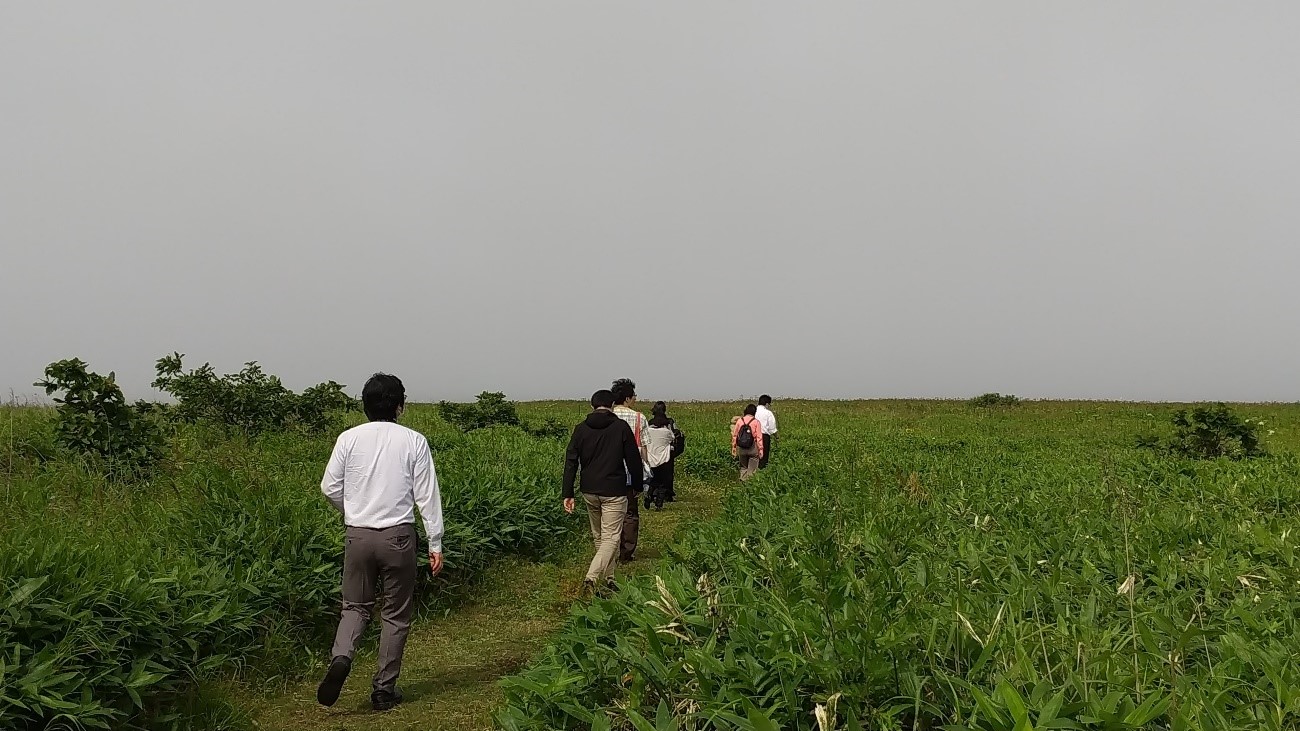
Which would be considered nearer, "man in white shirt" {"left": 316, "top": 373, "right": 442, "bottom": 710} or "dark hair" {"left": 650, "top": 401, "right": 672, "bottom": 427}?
"man in white shirt" {"left": 316, "top": 373, "right": 442, "bottom": 710}

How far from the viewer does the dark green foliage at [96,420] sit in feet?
30.7

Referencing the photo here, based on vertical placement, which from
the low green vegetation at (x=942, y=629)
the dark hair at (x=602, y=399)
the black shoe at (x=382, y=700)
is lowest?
the black shoe at (x=382, y=700)

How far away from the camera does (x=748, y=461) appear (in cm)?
1486

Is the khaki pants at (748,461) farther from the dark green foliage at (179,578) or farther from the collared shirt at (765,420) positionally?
the dark green foliage at (179,578)

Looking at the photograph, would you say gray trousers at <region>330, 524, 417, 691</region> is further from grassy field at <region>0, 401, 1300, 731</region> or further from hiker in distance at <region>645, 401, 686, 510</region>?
hiker in distance at <region>645, 401, 686, 510</region>

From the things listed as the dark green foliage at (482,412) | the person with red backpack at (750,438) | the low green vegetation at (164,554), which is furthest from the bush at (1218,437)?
the dark green foliage at (482,412)

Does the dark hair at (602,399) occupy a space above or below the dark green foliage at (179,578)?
above

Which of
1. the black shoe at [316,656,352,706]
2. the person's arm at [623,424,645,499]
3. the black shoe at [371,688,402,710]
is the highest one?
the person's arm at [623,424,645,499]

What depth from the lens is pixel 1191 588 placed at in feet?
13.6

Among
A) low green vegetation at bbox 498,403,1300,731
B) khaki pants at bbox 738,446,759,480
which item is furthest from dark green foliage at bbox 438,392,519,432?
low green vegetation at bbox 498,403,1300,731

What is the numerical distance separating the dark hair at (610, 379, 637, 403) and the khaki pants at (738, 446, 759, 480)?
6.15 m

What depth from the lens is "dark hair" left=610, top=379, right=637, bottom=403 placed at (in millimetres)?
8636

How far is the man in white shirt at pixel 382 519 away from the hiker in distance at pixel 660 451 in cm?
771

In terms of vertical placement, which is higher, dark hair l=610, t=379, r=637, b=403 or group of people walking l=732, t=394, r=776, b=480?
dark hair l=610, t=379, r=637, b=403
